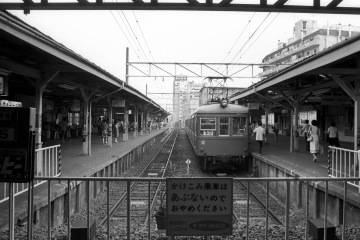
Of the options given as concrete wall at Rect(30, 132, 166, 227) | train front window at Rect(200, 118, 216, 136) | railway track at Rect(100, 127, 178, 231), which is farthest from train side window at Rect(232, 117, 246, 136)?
concrete wall at Rect(30, 132, 166, 227)

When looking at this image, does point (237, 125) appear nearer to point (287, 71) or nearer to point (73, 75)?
point (287, 71)

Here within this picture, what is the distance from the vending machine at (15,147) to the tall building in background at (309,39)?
3949 centimetres

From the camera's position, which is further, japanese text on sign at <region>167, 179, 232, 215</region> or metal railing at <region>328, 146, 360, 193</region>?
metal railing at <region>328, 146, 360, 193</region>

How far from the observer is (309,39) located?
155 ft

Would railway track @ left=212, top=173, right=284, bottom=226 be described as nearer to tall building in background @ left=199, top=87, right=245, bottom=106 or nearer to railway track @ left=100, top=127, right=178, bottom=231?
railway track @ left=100, top=127, right=178, bottom=231

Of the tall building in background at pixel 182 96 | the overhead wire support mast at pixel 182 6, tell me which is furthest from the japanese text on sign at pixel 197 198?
the tall building in background at pixel 182 96

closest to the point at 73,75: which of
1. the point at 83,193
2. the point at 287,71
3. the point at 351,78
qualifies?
the point at 83,193

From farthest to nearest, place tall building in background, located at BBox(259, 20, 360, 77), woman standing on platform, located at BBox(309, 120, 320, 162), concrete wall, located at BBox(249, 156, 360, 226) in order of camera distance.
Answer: tall building in background, located at BBox(259, 20, 360, 77) → woman standing on platform, located at BBox(309, 120, 320, 162) → concrete wall, located at BBox(249, 156, 360, 226)

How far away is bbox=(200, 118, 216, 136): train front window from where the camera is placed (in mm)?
12984

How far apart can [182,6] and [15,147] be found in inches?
87.0

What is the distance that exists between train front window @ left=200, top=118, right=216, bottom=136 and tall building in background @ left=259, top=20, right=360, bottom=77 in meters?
29.4

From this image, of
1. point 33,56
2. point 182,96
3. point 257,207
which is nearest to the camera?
point 33,56

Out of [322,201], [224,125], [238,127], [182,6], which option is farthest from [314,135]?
[182,6]

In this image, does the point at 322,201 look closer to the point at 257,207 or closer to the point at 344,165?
the point at 344,165
